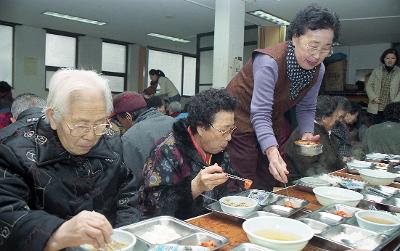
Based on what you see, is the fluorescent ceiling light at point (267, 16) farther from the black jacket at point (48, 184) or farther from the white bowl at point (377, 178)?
the black jacket at point (48, 184)

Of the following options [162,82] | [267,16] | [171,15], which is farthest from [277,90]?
[162,82]

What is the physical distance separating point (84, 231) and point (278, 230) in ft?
2.53

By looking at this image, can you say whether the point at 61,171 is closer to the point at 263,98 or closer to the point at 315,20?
the point at 263,98

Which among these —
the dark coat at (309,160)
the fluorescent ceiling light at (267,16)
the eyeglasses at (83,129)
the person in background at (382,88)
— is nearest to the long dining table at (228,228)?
the eyeglasses at (83,129)

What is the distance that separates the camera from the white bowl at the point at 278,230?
1.24 meters

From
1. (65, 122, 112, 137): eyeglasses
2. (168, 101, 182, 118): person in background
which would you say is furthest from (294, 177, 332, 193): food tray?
(168, 101, 182, 118): person in background

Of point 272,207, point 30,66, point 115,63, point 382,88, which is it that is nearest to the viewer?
point 272,207

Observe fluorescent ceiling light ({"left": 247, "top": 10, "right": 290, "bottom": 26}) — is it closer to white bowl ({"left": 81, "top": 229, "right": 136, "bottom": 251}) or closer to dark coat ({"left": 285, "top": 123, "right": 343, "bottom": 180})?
dark coat ({"left": 285, "top": 123, "right": 343, "bottom": 180})

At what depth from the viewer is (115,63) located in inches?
456

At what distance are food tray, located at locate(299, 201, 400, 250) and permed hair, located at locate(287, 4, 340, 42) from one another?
3.33 feet

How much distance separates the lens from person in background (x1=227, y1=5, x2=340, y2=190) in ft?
6.80

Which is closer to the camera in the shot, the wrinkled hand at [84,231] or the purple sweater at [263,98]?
the wrinkled hand at [84,231]

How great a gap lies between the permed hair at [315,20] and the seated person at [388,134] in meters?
2.76

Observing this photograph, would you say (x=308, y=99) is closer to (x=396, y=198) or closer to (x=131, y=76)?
(x=396, y=198)
